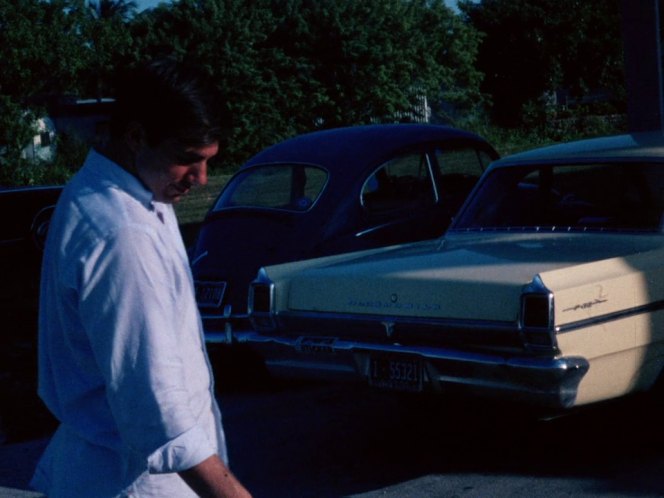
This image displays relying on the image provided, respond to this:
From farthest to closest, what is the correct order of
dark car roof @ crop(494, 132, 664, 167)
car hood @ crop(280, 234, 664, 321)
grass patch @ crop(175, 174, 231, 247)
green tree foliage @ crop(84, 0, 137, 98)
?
green tree foliage @ crop(84, 0, 137, 98) → grass patch @ crop(175, 174, 231, 247) → dark car roof @ crop(494, 132, 664, 167) → car hood @ crop(280, 234, 664, 321)

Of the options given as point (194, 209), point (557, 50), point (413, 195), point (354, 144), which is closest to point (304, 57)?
point (557, 50)

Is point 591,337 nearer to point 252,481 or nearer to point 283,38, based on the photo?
point 252,481

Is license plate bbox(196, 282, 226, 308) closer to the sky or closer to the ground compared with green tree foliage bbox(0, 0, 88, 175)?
closer to the ground

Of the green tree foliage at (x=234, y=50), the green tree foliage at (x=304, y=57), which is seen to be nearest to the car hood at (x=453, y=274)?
the green tree foliage at (x=304, y=57)

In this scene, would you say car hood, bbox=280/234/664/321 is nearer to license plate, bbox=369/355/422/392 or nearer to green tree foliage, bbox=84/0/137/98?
license plate, bbox=369/355/422/392

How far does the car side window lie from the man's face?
7355mm

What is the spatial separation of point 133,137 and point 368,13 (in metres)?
54.3

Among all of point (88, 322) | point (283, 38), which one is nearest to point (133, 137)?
point (88, 322)

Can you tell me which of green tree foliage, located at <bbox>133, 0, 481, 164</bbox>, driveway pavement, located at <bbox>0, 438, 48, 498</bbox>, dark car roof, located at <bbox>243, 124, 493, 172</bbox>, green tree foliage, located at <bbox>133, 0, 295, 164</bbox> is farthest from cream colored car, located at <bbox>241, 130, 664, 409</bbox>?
green tree foliage, located at <bbox>133, 0, 295, 164</bbox>

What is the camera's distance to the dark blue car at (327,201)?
9.22m

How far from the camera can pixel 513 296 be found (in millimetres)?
5672

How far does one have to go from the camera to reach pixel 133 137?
7.42ft

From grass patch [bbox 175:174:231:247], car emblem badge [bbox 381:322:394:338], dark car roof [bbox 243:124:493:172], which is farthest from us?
grass patch [bbox 175:174:231:247]

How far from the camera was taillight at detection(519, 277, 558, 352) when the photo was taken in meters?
5.53
